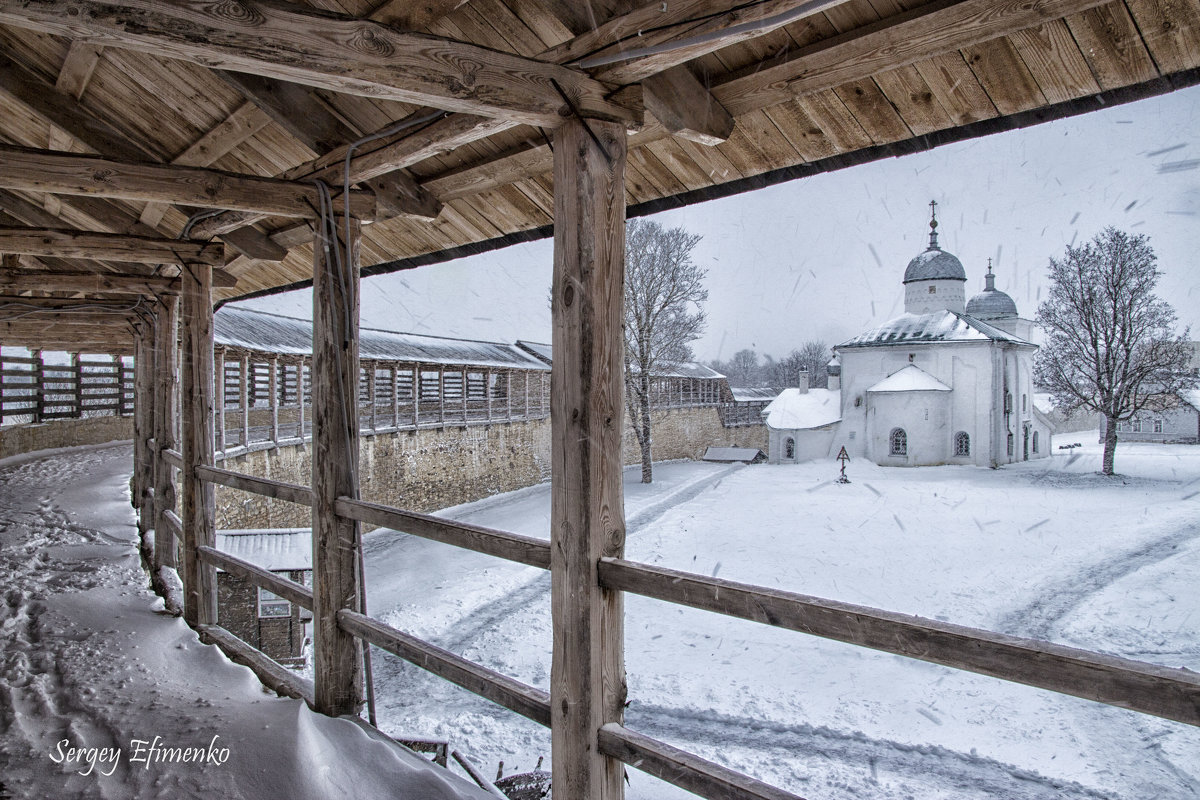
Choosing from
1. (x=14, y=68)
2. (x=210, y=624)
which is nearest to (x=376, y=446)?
(x=210, y=624)

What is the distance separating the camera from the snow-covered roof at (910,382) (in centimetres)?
2456

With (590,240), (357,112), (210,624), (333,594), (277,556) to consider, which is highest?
(357,112)

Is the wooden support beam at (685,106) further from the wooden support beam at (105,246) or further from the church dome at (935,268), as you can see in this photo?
the church dome at (935,268)

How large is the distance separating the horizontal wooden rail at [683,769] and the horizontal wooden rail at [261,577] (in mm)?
1461

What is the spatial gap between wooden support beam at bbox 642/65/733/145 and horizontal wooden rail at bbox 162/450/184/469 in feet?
12.4

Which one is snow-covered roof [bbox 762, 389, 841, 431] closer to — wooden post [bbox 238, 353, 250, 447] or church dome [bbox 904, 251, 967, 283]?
church dome [bbox 904, 251, 967, 283]

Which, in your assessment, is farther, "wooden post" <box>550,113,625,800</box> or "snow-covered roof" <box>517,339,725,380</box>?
"snow-covered roof" <box>517,339,725,380</box>

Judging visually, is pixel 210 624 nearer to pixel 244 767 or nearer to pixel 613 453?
pixel 244 767

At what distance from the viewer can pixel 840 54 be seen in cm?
175

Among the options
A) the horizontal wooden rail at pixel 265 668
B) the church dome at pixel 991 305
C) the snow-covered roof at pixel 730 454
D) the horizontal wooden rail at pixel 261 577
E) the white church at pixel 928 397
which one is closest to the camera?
the horizontal wooden rail at pixel 261 577

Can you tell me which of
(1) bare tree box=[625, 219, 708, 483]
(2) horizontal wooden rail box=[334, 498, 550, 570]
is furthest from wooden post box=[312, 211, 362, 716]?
(1) bare tree box=[625, 219, 708, 483]

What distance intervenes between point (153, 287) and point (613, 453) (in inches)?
186

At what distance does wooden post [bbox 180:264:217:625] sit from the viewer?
3.73 m

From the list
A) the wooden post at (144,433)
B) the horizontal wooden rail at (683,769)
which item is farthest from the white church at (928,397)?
the horizontal wooden rail at (683,769)
